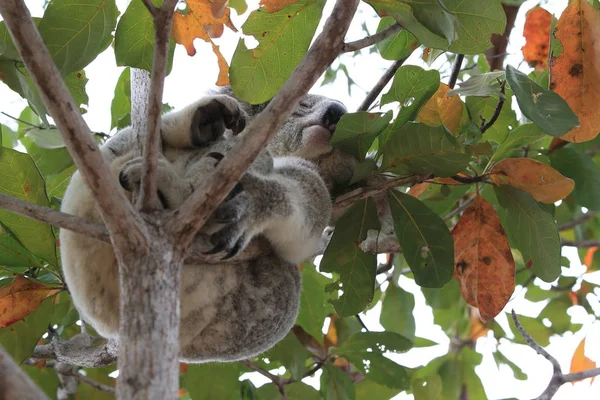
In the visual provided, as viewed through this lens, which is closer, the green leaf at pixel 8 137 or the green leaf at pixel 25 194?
the green leaf at pixel 25 194

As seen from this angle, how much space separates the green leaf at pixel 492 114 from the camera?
8.03 ft

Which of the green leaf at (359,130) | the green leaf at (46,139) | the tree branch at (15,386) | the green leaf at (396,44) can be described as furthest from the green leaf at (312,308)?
the tree branch at (15,386)

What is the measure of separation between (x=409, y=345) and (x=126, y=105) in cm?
181

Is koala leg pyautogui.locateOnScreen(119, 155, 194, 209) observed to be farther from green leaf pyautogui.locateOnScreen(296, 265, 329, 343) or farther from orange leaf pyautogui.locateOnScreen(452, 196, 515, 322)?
green leaf pyautogui.locateOnScreen(296, 265, 329, 343)

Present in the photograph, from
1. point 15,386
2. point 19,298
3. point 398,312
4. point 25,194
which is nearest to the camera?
point 15,386

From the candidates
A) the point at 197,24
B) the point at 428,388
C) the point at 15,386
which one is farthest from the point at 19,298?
the point at 428,388

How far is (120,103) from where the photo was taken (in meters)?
3.34

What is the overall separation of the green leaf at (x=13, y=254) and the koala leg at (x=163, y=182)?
79 cm

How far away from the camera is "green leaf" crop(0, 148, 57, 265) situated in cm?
221

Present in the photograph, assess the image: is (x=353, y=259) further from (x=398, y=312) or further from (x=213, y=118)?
(x=398, y=312)

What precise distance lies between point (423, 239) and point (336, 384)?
3.24 ft

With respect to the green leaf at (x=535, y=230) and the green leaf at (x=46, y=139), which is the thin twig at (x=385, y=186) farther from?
the green leaf at (x=46, y=139)

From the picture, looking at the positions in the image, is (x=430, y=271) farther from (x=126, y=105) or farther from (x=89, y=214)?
(x=126, y=105)

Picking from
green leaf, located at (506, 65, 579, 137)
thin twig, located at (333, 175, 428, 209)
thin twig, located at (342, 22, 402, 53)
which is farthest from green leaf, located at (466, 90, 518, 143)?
thin twig, located at (342, 22, 402, 53)
